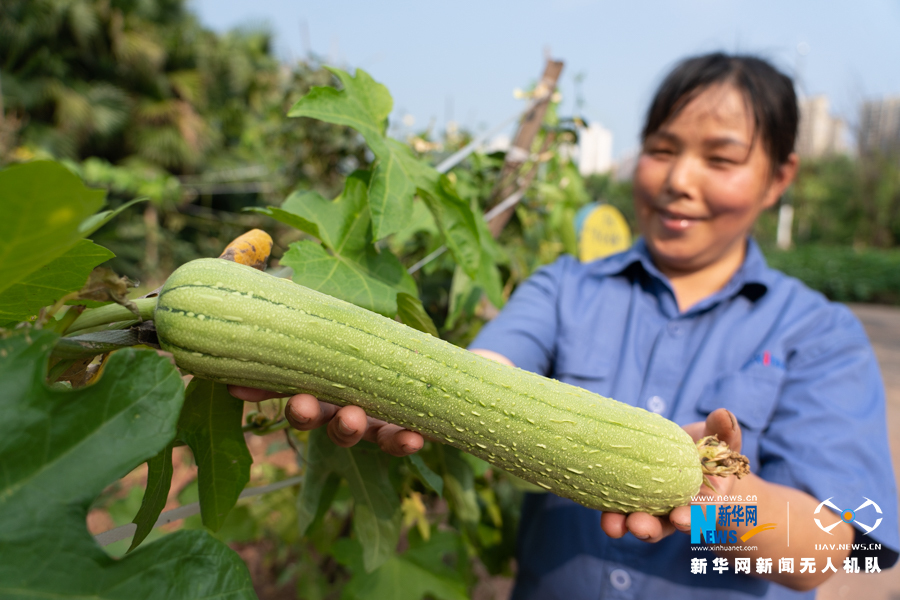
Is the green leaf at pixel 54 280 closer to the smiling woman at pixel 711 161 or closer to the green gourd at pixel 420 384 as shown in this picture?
the green gourd at pixel 420 384

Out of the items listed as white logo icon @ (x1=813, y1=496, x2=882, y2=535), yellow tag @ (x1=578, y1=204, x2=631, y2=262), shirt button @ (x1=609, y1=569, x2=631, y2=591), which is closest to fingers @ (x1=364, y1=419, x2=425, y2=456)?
shirt button @ (x1=609, y1=569, x2=631, y2=591)

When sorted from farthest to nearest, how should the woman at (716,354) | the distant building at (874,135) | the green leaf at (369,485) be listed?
1. the distant building at (874,135)
2. the woman at (716,354)
3. the green leaf at (369,485)

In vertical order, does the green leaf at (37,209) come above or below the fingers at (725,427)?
above

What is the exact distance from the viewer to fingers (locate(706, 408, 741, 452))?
1.01 m

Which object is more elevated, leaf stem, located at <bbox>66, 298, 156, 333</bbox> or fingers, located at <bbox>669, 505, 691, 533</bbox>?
leaf stem, located at <bbox>66, 298, 156, 333</bbox>

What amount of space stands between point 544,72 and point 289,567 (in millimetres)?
3014

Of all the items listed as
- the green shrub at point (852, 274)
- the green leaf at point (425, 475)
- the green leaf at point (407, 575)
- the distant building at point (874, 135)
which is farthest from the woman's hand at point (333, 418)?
the distant building at point (874, 135)

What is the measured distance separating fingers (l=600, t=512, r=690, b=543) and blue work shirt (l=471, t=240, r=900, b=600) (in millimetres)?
425

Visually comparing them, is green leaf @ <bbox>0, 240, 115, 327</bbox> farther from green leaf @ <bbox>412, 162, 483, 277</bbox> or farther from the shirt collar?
the shirt collar

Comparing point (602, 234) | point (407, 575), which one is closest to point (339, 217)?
point (407, 575)

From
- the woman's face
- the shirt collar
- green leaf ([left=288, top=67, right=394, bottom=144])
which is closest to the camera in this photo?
green leaf ([left=288, top=67, right=394, bottom=144])

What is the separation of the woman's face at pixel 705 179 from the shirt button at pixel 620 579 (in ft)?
3.38

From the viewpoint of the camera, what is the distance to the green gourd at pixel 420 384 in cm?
79

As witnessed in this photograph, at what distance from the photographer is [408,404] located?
873 millimetres
